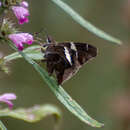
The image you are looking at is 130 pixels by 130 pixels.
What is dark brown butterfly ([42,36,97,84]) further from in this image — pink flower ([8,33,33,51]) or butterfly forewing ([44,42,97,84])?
pink flower ([8,33,33,51])

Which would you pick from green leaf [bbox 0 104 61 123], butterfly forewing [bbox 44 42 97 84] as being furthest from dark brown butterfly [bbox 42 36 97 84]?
green leaf [bbox 0 104 61 123]

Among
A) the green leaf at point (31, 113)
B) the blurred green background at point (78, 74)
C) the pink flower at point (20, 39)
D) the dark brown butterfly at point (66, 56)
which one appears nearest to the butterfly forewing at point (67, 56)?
the dark brown butterfly at point (66, 56)

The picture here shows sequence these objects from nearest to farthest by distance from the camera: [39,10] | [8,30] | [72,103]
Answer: [72,103] < [8,30] < [39,10]

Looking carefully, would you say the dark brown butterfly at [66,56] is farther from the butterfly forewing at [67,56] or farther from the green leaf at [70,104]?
the green leaf at [70,104]

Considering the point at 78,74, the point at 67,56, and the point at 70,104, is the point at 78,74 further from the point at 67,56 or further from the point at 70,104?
the point at 70,104

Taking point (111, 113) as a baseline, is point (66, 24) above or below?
above

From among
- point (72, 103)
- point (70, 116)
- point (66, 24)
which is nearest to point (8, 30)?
point (72, 103)

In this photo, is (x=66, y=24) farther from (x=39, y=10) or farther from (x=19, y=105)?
A: (x=19, y=105)
